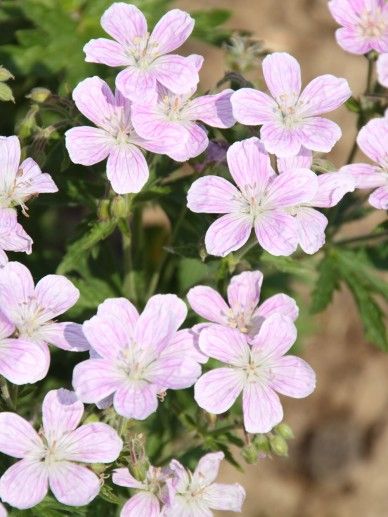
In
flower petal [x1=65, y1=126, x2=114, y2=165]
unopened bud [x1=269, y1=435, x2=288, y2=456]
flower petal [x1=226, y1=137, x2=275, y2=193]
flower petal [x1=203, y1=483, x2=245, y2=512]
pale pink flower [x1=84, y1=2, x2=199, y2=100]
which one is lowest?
flower petal [x1=203, y1=483, x2=245, y2=512]

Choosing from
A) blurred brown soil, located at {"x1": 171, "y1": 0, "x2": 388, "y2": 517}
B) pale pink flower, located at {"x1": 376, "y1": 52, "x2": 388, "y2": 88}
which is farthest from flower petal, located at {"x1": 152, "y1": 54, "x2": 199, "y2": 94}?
blurred brown soil, located at {"x1": 171, "y1": 0, "x2": 388, "y2": 517}

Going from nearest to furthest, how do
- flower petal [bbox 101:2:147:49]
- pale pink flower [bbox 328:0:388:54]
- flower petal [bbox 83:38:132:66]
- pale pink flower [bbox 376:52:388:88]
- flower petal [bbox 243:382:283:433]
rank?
flower petal [bbox 243:382:283:433] < flower petal [bbox 83:38:132:66] < flower petal [bbox 101:2:147:49] < pale pink flower [bbox 376:52:388:88] < pale pink flower [bbox 328:0:388:54]

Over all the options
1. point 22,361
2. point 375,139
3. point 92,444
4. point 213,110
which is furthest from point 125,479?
point 375,139

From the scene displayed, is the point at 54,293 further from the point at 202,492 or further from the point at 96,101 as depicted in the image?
the point at 202,492

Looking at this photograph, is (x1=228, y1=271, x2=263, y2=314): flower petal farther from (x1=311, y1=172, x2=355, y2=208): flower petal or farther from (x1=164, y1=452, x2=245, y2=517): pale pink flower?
(x1=164, y1=452, x2=245, y2=517): pale pink flower

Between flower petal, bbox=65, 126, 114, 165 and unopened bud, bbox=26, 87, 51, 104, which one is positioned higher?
flower petal, bbox=65, 126, 114, 165

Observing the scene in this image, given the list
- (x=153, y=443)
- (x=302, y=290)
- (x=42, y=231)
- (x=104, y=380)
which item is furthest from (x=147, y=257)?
(x=104, y=380)

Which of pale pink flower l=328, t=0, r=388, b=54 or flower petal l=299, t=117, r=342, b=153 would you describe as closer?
flower petal l=299, t=117, r=342, b=153

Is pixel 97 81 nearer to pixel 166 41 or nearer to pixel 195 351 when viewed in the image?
pixel 166 41
